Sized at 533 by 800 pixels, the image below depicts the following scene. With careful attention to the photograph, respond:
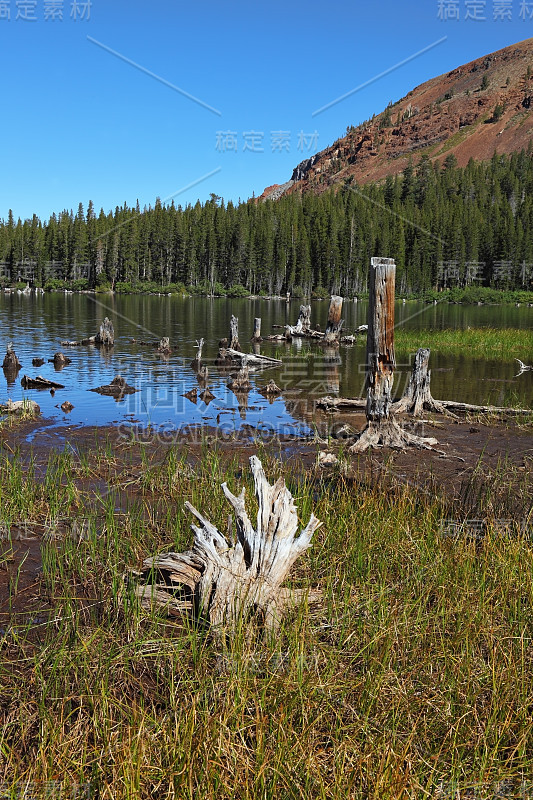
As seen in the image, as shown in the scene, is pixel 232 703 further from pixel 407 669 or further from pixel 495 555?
pixel 495 555

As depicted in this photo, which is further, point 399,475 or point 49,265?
point 49,265

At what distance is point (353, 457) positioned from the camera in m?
11.4

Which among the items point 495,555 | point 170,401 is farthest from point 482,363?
point 495,555

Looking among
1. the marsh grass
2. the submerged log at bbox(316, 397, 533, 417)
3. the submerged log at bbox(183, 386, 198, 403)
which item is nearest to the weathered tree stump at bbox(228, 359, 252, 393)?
the submerged log at bbox(183, 386, 198, 403)

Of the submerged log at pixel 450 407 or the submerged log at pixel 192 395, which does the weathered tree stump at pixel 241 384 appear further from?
the submerged log at pixel 450 407

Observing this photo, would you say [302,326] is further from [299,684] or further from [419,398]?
[299,684]

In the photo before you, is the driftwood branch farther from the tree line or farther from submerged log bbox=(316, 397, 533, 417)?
the tree line

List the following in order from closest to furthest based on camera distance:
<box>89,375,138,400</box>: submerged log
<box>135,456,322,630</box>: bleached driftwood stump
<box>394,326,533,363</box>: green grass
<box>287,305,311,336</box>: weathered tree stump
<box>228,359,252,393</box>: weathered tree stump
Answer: <box>135,456,322,630</box>: bleached driftwood stump → <box>89,375,138,400</box>: submerged log → <box>228,359,252,393</box>: weathered tree stump → <box>394,326,533,363</box>: green grass → <box>287,305,311,336</box>: weathered tree stump

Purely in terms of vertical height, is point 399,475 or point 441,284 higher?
point 441,284

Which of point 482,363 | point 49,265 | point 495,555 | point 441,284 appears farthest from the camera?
point 49,265

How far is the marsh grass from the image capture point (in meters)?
3.33

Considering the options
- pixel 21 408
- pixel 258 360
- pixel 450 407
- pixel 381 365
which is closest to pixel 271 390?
pixel 258 360

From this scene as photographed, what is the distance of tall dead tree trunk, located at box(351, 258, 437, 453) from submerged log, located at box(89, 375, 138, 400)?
10.3 metres

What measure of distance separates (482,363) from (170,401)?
50.2 feet
